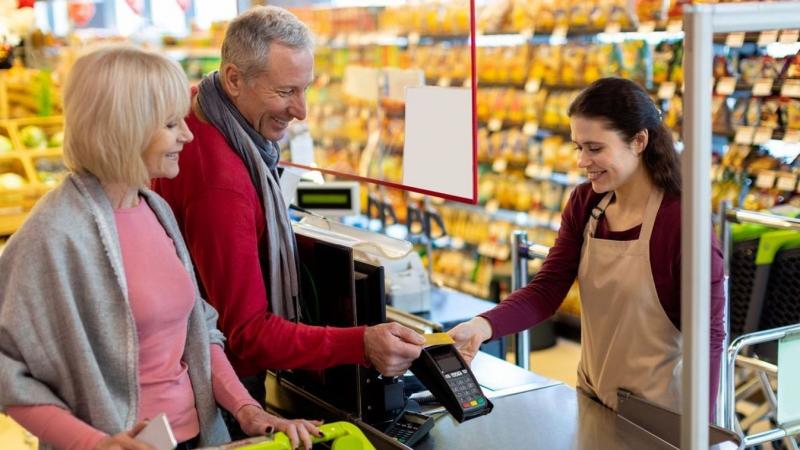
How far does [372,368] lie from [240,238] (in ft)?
1.46

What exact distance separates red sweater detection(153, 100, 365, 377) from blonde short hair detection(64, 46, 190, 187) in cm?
38

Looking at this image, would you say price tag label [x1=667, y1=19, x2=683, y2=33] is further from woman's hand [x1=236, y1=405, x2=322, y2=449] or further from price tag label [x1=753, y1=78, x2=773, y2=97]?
woman's hand [x1=236, y1=405, x2=322, y2=449]

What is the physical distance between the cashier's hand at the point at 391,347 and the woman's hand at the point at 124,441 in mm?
590

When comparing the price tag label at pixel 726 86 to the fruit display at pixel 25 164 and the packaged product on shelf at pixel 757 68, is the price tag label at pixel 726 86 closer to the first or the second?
the packaged product on shelf at pixel 757 68

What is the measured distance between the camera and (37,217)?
1.64 m

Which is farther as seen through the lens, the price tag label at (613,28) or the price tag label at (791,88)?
the price tag label at (613,28)

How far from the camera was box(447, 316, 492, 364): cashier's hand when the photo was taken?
7.89 feet

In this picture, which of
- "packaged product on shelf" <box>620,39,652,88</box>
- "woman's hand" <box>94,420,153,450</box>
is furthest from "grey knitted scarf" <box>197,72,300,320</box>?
"packaged product on shelf" <box>620,39,652,88</box>

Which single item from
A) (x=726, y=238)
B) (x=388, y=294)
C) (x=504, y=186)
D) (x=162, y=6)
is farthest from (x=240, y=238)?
(x=504, y=186)

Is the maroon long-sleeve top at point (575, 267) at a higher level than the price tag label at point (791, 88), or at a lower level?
lower

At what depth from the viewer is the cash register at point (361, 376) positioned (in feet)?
6.68

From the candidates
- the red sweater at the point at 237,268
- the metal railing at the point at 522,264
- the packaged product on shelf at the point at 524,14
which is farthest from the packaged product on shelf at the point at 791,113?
the red sweater at the point at 237,268

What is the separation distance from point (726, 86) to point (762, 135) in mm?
342

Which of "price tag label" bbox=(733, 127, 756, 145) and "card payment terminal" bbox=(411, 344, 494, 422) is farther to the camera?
"price tag label" bbox=(733, 127, 756, 145)
